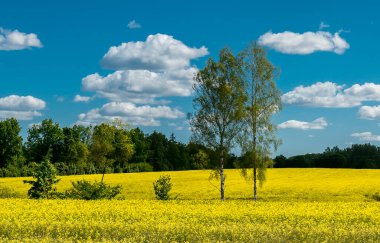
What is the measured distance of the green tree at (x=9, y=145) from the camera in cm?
10262

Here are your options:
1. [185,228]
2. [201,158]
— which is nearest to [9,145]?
[201,158]

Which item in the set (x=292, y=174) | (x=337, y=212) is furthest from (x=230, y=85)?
(x=292, y=174)

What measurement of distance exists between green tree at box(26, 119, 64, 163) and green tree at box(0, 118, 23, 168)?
5.69 meters

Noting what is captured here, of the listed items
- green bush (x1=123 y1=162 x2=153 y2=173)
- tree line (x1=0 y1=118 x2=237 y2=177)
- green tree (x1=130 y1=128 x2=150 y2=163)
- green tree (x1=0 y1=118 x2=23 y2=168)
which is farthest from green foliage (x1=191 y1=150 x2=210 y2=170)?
green tree (x1=130 y1=128 x2=150 y2=163)

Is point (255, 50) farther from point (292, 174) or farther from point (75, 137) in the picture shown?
point (75, 137)

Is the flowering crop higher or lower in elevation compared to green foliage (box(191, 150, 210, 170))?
lower

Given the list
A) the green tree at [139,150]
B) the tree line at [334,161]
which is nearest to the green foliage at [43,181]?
the tree line at [334,161]

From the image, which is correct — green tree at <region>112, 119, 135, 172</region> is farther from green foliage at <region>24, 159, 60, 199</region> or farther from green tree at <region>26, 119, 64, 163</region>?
green tree at <region>26, 119, 64, 163</region>

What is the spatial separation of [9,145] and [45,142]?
29.7 feet

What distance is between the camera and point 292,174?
76375mm

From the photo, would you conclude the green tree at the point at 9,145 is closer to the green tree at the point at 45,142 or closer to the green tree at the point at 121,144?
the green tree at the point at 45,142

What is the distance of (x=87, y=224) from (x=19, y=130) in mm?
94658

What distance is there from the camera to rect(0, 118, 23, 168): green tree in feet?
337

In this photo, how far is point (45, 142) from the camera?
110 m
